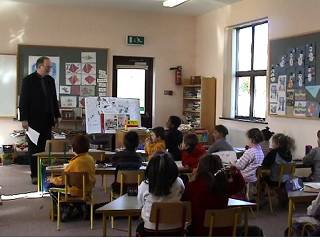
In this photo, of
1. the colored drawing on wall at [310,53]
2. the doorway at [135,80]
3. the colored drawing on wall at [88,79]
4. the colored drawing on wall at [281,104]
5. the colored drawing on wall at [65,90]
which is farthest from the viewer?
the doorway at [135,80]

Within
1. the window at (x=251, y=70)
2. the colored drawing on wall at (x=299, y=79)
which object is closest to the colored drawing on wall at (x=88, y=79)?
the window at (x=251, y=70)

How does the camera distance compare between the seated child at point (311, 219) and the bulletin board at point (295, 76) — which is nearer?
the seated child at point (311, 219)

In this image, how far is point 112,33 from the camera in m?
10.2

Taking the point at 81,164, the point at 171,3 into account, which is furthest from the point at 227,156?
the point at 171,3

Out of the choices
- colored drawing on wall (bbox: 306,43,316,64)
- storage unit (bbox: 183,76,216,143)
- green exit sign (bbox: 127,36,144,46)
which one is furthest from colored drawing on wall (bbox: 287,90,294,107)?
green exit sign (bbox: 127,36,144,46)

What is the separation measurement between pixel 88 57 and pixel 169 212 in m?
7.38

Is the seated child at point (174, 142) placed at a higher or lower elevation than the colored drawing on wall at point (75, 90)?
lower

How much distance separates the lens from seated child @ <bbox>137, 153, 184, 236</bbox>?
10.7 feet

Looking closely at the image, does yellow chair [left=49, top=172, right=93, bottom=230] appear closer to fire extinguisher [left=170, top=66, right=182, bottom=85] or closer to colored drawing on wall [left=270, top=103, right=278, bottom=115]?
colored drawing on wall [left=270, top=103, right=278, bottom=115]

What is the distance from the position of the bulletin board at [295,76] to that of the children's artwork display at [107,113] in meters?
2.58

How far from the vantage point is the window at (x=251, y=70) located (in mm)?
8602

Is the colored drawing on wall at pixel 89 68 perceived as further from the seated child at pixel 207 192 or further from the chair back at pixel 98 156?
the seated child at pixel 207 192

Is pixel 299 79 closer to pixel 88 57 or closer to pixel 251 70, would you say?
pixel 251 70

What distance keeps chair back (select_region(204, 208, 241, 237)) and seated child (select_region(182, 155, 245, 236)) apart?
96 mm
